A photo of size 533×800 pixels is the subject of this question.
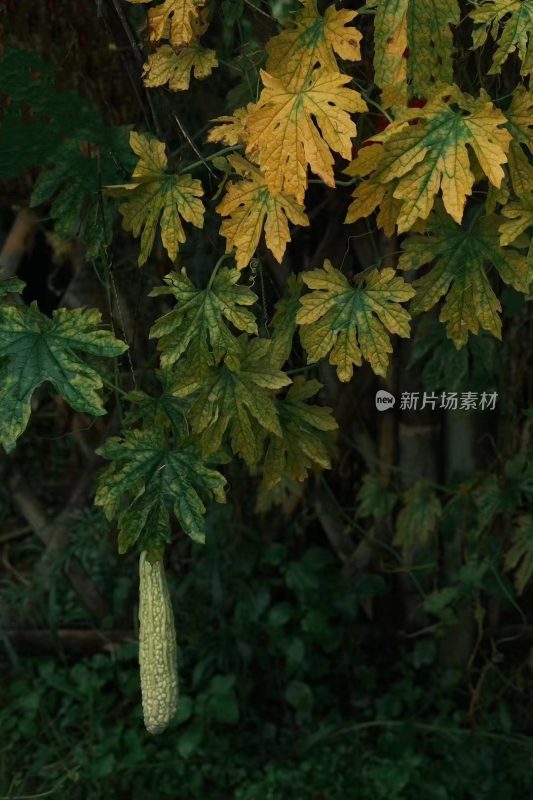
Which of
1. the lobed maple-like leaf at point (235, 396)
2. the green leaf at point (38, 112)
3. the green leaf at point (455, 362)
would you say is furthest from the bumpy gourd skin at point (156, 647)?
the green leaf at point (455, 362)

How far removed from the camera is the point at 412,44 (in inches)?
48.1

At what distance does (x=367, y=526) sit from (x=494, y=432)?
16.7 inches

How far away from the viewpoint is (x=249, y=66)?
4.88 feet

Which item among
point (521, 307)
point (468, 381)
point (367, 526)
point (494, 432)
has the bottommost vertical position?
point (367, 526)

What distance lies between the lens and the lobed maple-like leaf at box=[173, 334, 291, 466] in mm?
1384

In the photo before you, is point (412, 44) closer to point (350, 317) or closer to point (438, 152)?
point (438, 152)

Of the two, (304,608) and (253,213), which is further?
(304,608)

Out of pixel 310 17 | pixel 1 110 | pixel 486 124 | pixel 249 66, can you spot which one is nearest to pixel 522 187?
pixel 486 124

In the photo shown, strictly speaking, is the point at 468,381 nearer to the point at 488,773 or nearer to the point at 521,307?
the point at 521,307

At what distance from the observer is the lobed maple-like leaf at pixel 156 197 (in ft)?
4.56

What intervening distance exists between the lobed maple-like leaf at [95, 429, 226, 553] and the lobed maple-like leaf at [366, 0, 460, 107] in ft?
1.72

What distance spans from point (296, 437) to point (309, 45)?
53cm

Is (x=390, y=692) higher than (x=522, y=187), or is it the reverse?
(x=522, y=187)

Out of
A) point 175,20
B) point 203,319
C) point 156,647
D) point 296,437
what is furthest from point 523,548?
point 175,20
